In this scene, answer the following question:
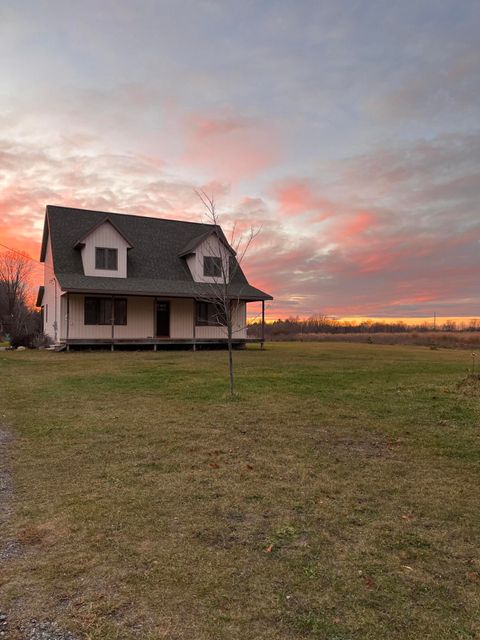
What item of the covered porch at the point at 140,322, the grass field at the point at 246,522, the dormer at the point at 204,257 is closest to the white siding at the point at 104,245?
the covered porch at the point at 140,322

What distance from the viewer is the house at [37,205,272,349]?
22672mm

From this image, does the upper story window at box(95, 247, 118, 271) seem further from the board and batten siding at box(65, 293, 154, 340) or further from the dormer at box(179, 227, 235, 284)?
the dormer at box(179, 227, 235, 284)

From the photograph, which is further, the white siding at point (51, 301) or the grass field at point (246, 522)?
the white siding at point (51, 301)

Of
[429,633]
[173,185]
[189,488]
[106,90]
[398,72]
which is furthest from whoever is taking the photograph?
[173,185]

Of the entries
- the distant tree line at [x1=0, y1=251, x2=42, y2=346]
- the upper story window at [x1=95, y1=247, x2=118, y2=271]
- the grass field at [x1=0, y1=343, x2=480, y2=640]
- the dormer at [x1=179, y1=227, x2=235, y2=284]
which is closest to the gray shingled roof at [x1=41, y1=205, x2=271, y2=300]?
the dormer at [x1=179, y1=227, x2=235, y2=284]

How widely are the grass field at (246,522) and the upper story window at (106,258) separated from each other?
15702 millimetres

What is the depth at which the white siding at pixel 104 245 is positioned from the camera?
76.0ft

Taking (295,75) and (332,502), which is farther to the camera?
(295,75)

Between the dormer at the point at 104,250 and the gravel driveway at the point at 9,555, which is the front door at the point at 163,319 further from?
the gravel driveway at the point at 9,555

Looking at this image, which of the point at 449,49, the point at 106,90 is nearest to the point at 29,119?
the point at 106,90

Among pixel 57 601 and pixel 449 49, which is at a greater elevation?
pixel 449 49

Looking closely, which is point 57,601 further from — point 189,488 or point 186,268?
point 186,268

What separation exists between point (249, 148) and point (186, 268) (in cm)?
961

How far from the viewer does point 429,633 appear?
92.8 inches
